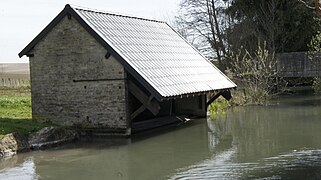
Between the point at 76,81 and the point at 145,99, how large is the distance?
2.70 m

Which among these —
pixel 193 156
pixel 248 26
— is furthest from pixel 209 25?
pixel 193 156

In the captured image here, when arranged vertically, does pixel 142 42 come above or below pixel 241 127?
above

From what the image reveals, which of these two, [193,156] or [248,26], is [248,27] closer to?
[248,26]

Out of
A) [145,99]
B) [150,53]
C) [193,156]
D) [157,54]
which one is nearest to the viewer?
[193,156]

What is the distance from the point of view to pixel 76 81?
17.5m

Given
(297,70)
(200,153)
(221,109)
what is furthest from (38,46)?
(297,70)

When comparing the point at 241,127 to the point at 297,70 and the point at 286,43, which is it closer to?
the point at 297,70

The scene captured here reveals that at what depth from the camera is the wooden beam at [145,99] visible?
16344mm

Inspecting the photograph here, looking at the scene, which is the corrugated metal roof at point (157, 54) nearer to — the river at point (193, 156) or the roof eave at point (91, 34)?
the roof eave at point (91, 34)

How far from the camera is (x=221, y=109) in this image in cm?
2484

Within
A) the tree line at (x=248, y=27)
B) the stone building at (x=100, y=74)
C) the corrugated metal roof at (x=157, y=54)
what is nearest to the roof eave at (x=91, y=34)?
the stone building at (x=100, y=74)

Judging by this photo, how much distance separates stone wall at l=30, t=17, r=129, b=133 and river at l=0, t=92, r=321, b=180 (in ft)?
4.04

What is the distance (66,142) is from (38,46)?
4074 mm

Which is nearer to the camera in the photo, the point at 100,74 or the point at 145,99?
the point at 145,99
